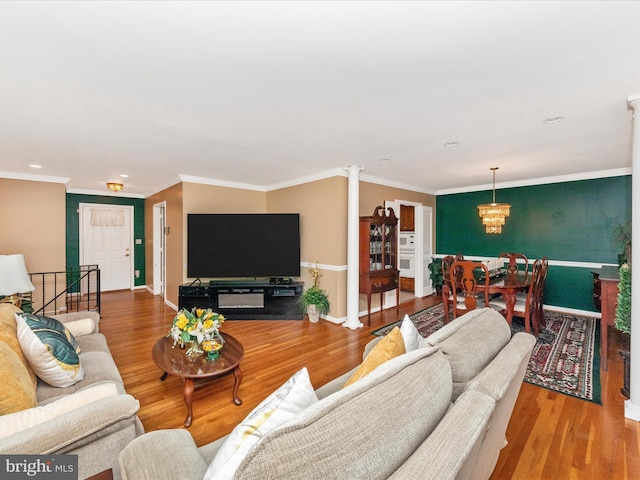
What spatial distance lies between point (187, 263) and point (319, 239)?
2157 mm

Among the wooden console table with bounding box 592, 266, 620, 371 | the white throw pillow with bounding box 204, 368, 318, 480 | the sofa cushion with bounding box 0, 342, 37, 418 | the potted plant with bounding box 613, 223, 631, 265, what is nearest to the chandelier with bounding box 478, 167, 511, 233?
the potted plant with bounding box 613, 223, 631, 265

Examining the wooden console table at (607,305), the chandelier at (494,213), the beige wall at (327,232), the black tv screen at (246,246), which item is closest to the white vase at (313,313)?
the beige wall at (327,232)

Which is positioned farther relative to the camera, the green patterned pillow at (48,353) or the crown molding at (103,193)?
the crown molding at (103,193)

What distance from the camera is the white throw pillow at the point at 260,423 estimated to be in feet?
2.58

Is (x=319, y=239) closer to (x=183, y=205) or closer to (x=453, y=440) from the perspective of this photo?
(x=183, y=205)

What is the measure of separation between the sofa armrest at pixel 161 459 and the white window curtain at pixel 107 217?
22.4 feet

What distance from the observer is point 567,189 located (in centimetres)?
493

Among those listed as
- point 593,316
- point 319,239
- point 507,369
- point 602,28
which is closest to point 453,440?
point 507,369

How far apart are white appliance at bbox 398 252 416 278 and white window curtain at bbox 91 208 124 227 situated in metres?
6.30

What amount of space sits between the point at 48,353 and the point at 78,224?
19.0ft

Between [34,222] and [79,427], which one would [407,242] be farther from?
[34,222]

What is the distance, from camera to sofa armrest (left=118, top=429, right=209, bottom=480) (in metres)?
0.97

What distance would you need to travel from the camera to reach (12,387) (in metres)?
1.37

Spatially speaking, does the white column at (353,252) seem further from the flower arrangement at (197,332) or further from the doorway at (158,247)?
the doorway at (158,247)
